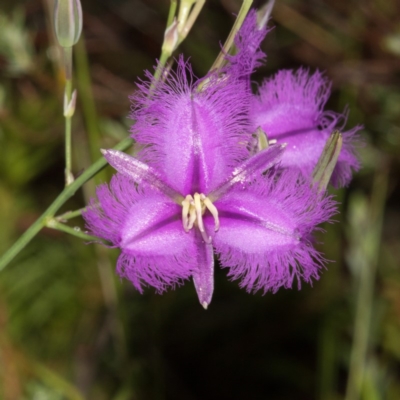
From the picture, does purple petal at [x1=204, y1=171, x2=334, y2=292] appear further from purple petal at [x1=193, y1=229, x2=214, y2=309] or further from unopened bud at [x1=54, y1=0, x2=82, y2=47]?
unopened bud at [x1=54, y1=0, x2=82, y2=47]

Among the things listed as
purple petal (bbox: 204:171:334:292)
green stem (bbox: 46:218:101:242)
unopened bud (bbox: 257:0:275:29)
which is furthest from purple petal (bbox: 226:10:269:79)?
green stem (bbox: 46:218:101:242)

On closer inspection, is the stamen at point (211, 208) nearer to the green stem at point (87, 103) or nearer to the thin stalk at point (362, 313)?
the green stem at point (87, 103)

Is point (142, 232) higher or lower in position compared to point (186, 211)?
lower

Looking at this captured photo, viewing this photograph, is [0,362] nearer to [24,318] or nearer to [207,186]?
[24,318]

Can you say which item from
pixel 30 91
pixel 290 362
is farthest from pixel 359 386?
pixel 30 91

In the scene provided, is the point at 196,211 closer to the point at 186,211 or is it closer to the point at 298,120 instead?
the point at 186,211

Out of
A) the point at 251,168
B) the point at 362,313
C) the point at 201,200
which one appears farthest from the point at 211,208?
the point at 362,313
